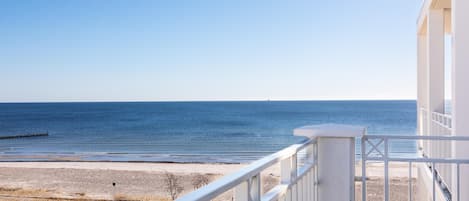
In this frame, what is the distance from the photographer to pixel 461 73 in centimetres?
334

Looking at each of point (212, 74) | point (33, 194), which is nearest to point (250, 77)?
point (212, 74)

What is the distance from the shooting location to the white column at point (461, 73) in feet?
10.9

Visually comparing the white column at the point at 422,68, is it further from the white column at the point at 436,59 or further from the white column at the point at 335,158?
the white column at the point at 335,158

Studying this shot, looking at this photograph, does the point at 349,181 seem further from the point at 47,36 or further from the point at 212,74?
the point at 212,74

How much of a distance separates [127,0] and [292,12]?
14.4m

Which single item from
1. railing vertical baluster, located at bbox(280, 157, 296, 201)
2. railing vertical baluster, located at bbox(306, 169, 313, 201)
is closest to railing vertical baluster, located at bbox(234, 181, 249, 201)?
railing vertical baluster, located at bbox(280, 157, 296, 201)

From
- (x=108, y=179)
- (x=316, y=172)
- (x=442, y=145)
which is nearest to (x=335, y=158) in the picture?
(x=316, y=172)

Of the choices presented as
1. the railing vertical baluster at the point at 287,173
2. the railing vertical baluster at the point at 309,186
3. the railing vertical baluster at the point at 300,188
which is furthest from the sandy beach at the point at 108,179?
the railing vertical baluster at the point at 287,173

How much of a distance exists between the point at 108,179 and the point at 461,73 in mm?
15414

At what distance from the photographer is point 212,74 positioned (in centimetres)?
5047

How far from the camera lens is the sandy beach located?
14.1m

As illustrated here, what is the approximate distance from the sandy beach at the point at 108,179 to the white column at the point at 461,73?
8706mm

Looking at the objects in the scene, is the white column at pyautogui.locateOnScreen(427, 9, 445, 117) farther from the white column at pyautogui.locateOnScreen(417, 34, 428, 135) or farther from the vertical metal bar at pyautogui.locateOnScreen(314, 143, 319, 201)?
the vertical metal bar at pyautogui.locateOnScreen(314, 143, 319, 201)

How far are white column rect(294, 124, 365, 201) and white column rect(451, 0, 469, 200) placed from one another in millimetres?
1366
